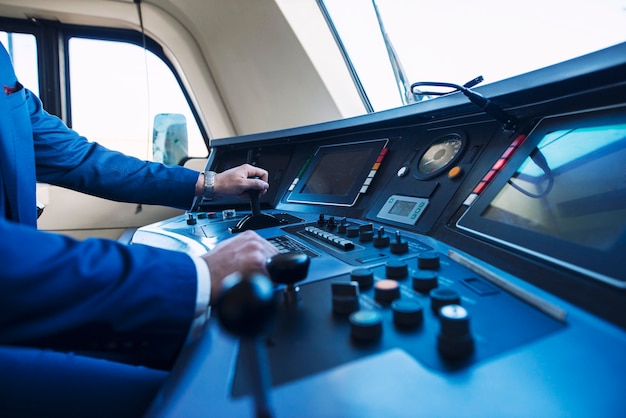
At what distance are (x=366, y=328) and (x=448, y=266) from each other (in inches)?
11.4

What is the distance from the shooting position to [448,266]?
62cm

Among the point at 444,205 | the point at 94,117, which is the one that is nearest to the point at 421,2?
the point at 444,205

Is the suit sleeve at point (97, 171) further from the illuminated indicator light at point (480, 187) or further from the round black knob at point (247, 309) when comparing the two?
the round black knob at point (247, 309)

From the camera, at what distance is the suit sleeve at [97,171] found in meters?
1.23

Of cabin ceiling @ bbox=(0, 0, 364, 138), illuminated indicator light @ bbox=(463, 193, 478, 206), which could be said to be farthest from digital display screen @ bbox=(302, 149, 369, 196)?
cabin ceiling @ bbox=(0, 0, 364, 138)

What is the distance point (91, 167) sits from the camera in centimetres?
129

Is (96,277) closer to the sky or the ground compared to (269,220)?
closer to the sky

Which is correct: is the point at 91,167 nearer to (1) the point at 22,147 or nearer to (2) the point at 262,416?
(1) the point at 22,147

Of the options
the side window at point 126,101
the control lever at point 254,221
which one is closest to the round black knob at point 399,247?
the control lever at point 254,221

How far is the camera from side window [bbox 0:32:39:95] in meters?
A: 2.67

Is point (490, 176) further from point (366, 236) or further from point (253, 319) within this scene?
point (253, 319)


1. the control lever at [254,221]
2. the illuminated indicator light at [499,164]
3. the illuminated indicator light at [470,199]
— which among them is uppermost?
the illuminated indicator light at [499,164]

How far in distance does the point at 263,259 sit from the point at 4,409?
1.64 feet

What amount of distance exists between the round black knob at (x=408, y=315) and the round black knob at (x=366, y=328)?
0.03 m
